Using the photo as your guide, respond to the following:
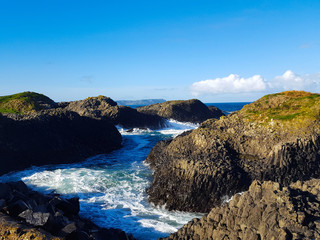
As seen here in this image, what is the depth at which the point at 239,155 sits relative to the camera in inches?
851

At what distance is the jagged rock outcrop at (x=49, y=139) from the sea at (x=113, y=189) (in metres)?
1.73

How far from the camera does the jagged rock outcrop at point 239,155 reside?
17359 millimetres

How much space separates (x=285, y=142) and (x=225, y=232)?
13.7 meters

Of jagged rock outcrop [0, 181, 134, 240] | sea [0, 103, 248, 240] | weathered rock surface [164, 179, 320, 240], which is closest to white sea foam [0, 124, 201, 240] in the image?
sea [0, 103, 248, 240]

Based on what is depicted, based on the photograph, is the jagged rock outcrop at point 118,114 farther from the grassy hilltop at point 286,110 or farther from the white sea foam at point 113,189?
the grassy hilltop at point 286,110

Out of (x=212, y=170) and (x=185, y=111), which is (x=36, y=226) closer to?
(x=212, y=170)

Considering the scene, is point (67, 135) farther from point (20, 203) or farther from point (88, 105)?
point (88, 105)

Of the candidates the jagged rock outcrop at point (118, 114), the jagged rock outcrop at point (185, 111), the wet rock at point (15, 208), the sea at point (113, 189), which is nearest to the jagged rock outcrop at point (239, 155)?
the sea at point (113, 189)

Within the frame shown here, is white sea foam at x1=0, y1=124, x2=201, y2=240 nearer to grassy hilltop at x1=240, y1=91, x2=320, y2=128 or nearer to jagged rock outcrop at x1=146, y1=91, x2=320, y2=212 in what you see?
jagged rock outcrop at x1=146, y1=91, x2=320, y2=212

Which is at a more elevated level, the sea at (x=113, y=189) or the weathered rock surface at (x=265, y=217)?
the weathered rock surface at (x=265, y=217)

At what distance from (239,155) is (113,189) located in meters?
10.8

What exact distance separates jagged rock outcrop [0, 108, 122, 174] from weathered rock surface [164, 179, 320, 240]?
76.2 feet

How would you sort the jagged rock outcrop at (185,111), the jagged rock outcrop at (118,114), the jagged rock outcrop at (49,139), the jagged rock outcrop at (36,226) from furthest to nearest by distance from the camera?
the jagged rock outcrop at (185,111) < the jagged rock outcrop at (118,114) < the jagged rock outcrop at (49,139) < the jagged rock outcrop at (36,226)

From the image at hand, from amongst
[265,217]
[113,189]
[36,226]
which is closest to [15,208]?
[36,226]
